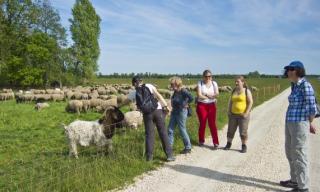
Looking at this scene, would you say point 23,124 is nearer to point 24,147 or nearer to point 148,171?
point 24,147

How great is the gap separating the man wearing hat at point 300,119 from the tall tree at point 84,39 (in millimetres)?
48393

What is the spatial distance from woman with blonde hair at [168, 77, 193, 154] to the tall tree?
44686 mm

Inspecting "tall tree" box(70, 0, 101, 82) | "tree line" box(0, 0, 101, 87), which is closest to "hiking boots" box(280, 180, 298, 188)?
"tree line" box(0, 0, 101, 87)

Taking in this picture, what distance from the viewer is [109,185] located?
6.90m

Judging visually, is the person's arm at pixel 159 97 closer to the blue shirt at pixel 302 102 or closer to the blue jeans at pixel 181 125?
the blue jeans at pixel 181 125

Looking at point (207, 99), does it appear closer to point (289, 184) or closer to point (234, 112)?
point (234, 112)

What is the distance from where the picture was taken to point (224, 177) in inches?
297

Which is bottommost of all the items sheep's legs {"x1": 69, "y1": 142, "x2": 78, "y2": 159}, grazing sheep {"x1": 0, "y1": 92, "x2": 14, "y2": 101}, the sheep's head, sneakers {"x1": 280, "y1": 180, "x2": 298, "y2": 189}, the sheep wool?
grazing sheep {"x1": 0, "y1": 92, "x2": 14, "y2": 101}

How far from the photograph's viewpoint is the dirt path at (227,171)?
695 centimetres

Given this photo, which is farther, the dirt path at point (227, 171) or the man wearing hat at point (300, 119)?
the dirt path at point (227, 171)

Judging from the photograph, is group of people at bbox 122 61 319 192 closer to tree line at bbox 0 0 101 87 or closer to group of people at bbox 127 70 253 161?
group of people at bbox 127 70 253 161

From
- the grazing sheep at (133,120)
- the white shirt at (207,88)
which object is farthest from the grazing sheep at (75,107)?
the white shirt at (207,88)

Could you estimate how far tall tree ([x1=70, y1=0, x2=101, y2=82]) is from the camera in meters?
53.4

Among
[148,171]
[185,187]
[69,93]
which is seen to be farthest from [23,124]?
[69,93]
